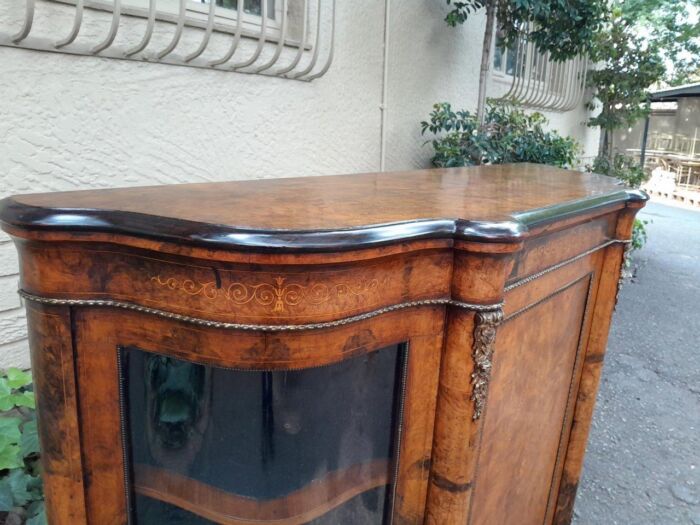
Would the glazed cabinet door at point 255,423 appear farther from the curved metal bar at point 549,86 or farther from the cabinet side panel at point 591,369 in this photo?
the curved metal bar at point 549,86

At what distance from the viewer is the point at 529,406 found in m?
1.29

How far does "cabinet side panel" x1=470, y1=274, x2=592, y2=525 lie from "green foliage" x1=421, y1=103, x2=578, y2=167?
2287 millimetres

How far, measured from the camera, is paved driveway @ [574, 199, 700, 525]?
2.15 metres

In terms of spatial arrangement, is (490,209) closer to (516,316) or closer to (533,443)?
(516,316)

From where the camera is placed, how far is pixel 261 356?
82cm

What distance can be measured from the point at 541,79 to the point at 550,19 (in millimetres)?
1422

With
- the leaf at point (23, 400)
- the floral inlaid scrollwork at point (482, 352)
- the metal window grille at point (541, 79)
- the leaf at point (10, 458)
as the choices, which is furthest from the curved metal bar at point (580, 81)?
the leaf at point (10, 458)

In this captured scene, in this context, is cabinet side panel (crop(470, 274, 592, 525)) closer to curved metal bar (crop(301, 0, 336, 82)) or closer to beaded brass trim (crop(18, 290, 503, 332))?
beaded brass trim (crop(18, 290, 503, 332))

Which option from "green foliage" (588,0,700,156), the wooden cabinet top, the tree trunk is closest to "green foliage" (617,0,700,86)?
"green foliage" (588,0,700,156)

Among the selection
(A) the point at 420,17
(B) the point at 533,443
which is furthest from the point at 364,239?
(A) the point at 420,17

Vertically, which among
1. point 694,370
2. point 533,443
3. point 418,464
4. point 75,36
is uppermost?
point 75,36

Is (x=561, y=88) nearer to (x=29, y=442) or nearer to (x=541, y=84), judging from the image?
(x=541, y=84)

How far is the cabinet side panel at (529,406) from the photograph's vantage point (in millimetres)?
1119

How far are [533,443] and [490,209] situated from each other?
2.29 ft
